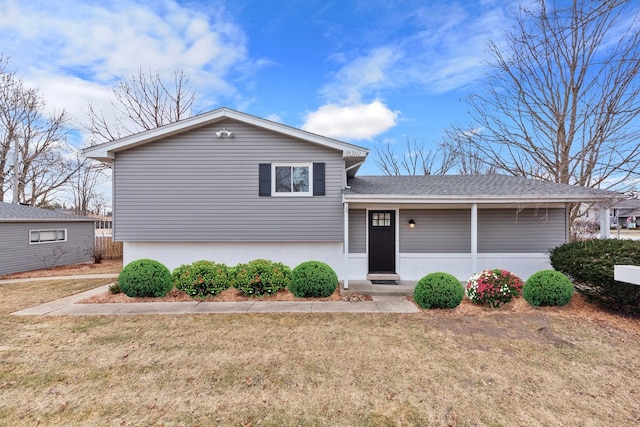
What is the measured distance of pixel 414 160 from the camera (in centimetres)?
2130

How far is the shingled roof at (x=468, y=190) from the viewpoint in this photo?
7383 mm

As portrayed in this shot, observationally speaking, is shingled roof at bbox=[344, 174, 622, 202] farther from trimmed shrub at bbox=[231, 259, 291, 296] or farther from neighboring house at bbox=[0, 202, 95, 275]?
neighboring house at bbox=[0, 202, 95, 275]

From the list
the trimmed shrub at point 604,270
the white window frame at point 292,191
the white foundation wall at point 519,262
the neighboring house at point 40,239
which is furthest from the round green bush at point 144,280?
the trimmed shrub at point 604,270

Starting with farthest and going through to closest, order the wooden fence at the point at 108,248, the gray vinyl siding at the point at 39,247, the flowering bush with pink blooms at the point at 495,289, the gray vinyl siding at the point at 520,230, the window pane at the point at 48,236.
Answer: the wooden fence at the point at 108,248
the window pane at the point at 48,236
the gray vinyl siding at the point at 39,247
the gray vinyl siding at the point at 520,230
the flowering bush with pink blooms at the point at 495,289

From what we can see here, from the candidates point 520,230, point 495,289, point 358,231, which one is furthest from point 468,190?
point 358,231

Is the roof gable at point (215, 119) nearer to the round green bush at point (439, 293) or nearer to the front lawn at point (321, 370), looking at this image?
the round green bush at point (439, 293)

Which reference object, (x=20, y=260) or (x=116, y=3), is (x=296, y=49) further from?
Answer: (x=20, y=260)

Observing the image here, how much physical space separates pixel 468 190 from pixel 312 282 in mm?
5519

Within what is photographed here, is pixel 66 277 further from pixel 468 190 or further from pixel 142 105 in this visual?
pixel 468 190

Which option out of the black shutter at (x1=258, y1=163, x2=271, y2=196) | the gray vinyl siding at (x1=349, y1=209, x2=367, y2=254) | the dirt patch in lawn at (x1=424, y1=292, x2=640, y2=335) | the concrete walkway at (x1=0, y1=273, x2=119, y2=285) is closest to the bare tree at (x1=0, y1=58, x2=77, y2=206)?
the concrete walkway at (x1=0, y1=273, x2=119, y2=285)

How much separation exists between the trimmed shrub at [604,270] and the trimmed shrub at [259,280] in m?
6.64

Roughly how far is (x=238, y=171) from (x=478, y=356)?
7.32m

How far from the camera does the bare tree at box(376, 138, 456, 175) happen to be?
2077 cm

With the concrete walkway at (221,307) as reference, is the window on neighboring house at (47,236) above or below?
above
